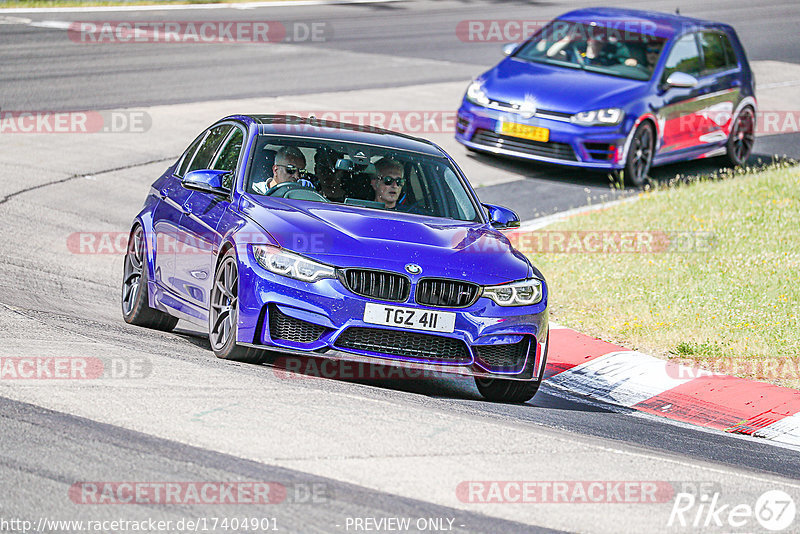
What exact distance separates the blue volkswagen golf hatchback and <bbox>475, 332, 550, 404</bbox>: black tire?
8.11 m

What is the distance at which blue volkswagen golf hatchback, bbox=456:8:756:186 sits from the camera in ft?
52.6

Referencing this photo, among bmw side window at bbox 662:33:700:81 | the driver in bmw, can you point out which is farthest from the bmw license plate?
bmw side window at bbox 662:33:700:81

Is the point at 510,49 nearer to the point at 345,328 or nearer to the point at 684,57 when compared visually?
the point at 684,57

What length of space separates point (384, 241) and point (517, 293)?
0.85 meters

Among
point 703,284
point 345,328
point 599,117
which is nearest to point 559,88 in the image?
point 599,117

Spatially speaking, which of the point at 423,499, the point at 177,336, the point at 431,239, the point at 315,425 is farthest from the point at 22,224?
the point at 423,499

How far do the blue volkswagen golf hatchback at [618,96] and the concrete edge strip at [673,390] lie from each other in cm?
631

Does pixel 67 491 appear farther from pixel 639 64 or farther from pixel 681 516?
pixel 639 64

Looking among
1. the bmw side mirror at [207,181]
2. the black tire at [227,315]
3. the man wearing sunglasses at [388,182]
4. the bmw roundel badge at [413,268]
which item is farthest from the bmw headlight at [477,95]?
the bmw roundel badge at [413,268]

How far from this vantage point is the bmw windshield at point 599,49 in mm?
17016

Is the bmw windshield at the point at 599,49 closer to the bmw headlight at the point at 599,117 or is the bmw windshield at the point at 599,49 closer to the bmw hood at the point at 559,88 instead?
the bmw hood at the point at 559,88

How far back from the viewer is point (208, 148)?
9.41 meters

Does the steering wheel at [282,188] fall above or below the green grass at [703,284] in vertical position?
above

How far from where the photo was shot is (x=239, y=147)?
884 cm
